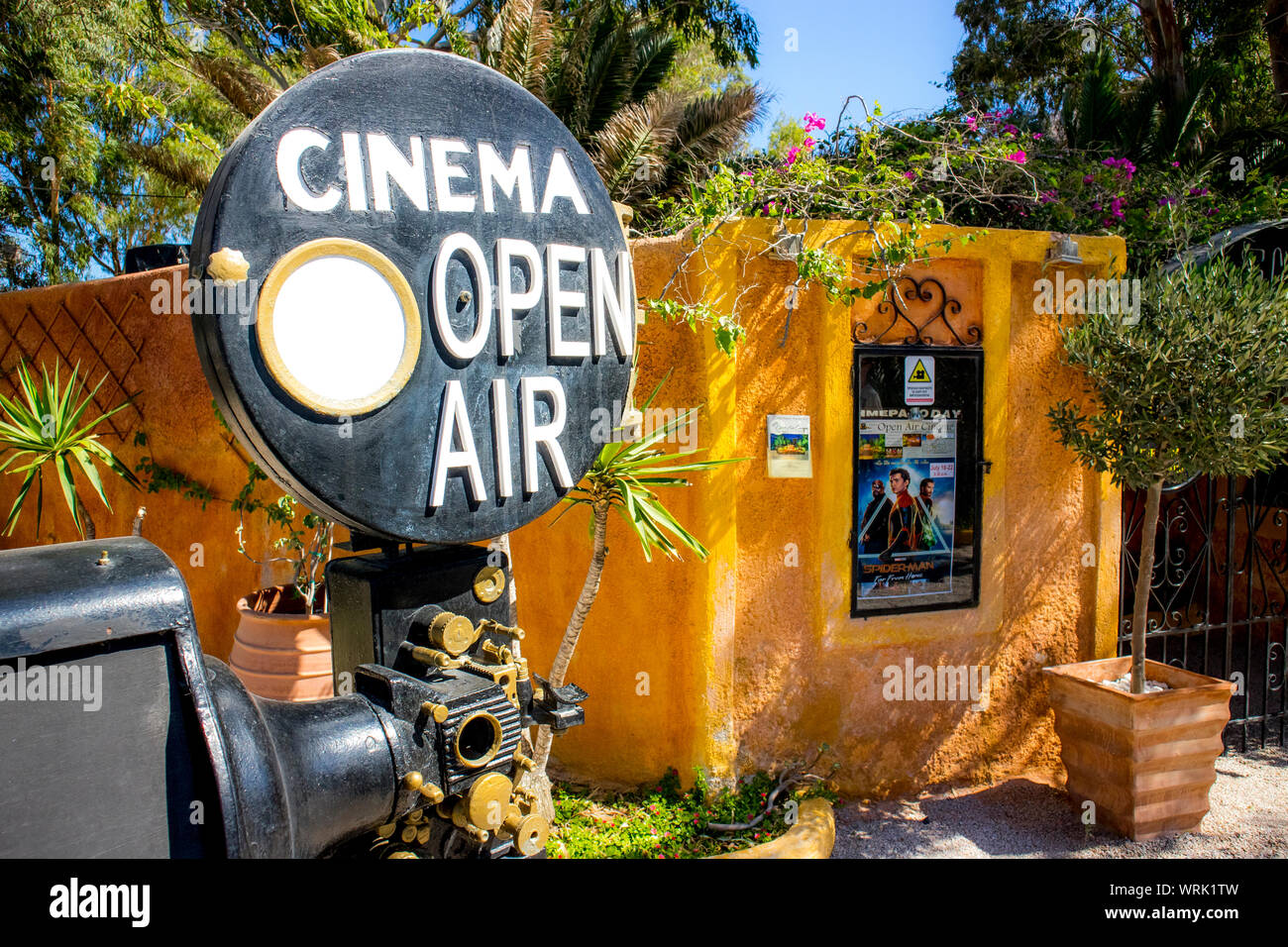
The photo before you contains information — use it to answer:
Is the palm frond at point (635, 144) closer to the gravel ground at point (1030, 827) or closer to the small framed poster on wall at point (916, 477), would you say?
the small framed poster on wall at point (916, 477)

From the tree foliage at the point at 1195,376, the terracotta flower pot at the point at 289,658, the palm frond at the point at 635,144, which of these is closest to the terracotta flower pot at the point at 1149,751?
the tree foliage at the point at 1195,376

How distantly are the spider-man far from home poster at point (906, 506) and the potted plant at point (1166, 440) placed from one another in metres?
0.70

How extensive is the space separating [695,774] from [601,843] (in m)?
0.66

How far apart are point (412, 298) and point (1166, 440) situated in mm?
4197

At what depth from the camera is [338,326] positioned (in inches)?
54.4

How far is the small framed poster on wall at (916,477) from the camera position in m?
4.79

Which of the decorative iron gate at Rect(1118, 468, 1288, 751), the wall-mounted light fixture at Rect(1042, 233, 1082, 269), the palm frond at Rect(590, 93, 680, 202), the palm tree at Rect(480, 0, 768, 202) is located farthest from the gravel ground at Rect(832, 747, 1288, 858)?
the palm frond at Rect(590, 93, 680, 202)

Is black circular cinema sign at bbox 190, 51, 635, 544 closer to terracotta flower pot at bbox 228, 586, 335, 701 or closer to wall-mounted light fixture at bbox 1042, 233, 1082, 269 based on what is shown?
terracotta flower pot at bbox 228, 586, 335, 701

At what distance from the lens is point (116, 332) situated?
6.09 meters

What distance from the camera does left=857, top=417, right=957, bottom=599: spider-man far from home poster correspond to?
4.80 metres

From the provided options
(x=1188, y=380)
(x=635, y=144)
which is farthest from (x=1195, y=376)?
(x=635, y=144)

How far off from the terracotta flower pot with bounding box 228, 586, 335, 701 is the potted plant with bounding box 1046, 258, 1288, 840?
403 centimetres

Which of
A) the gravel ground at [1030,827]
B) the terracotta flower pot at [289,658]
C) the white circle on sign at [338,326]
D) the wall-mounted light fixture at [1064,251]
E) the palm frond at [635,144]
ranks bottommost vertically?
the gravel ground at [1030,827]

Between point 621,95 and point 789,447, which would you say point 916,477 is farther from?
point 621,95
